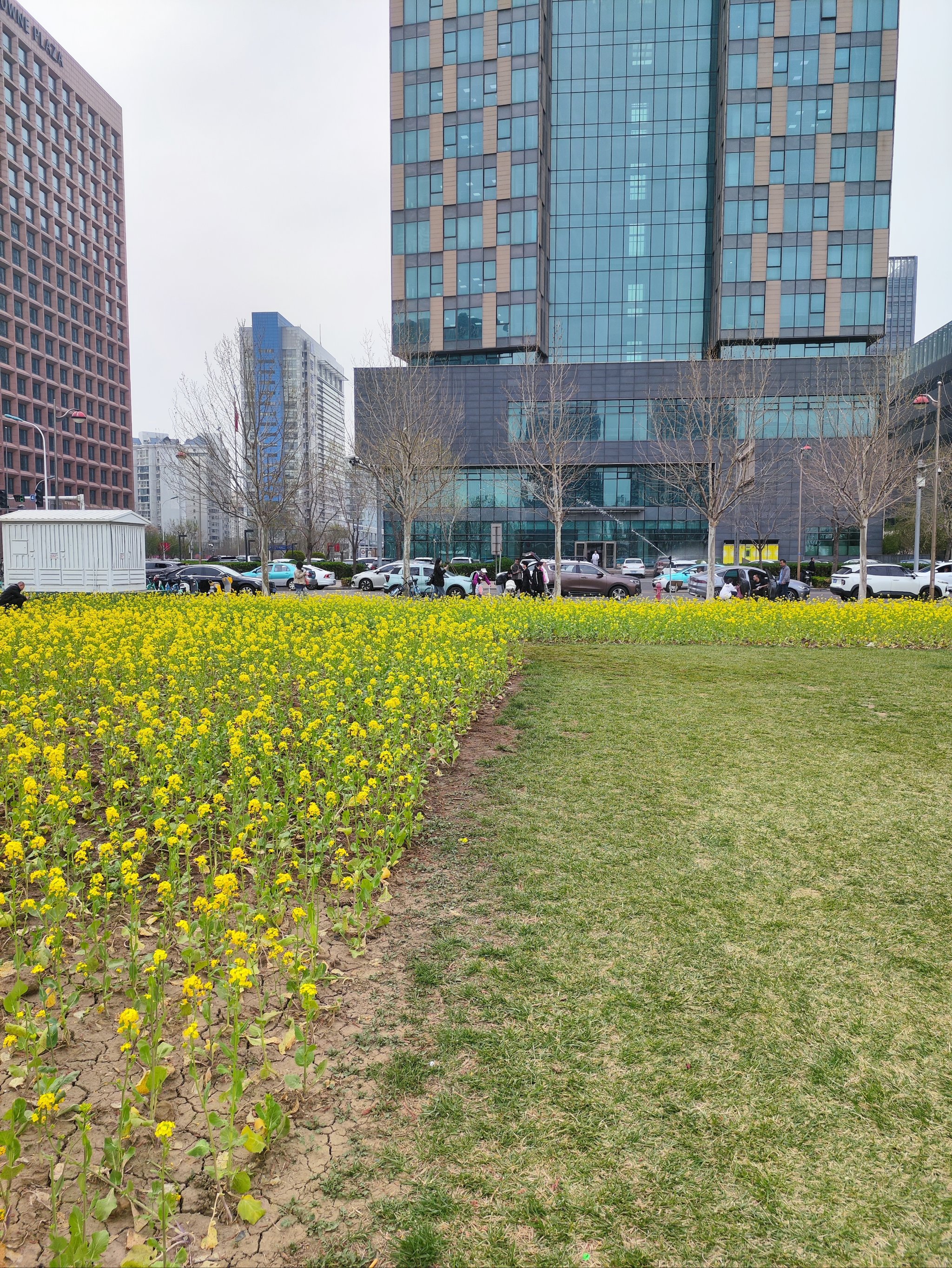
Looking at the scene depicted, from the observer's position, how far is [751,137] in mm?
57375

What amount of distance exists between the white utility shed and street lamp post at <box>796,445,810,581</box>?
3086cm

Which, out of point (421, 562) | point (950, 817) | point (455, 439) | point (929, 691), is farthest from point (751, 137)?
point (950, 817)

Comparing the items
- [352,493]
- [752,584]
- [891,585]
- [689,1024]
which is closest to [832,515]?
[891,585]

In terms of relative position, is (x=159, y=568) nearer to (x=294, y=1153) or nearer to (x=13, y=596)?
(x=13, y=596)

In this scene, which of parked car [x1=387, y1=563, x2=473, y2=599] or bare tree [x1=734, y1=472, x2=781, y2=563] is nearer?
parked car [x1=387, y1=563, x2=473, y2=599]

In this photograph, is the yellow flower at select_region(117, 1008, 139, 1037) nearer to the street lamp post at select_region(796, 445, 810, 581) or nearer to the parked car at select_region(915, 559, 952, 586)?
the parked car at select_region(915, 559, 952, 586)

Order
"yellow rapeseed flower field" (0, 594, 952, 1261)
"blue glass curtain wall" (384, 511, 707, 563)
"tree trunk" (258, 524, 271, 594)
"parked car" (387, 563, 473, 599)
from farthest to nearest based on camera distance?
1. "blue glass curtain wall" (384, 511, 707, 563)
2. "parked car" (387, 563, 473, 599)
3. "tree trunk" (258, 524, 271, 594)
4. "yellow rapeseed flower field" (0, 594, 952, 1261)

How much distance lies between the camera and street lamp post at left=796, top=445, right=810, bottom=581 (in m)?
46.0

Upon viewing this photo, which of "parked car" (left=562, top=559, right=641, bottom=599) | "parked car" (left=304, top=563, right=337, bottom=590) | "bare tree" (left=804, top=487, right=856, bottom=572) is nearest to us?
"parked car" (left=562, top=559, right=641, bottom=599)

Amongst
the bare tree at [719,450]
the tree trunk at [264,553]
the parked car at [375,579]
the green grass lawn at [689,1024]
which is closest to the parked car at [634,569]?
the bare tree at [719,450]

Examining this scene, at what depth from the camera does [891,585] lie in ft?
113

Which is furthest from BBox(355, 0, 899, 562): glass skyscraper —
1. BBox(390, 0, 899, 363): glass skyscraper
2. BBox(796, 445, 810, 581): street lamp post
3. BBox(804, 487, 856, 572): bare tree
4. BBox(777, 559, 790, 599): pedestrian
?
BBox(777, 559, 790, 599): pedestrian

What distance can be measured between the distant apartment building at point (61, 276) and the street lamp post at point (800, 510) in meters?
56.0

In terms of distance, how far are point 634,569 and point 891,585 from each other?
57.6 ft
